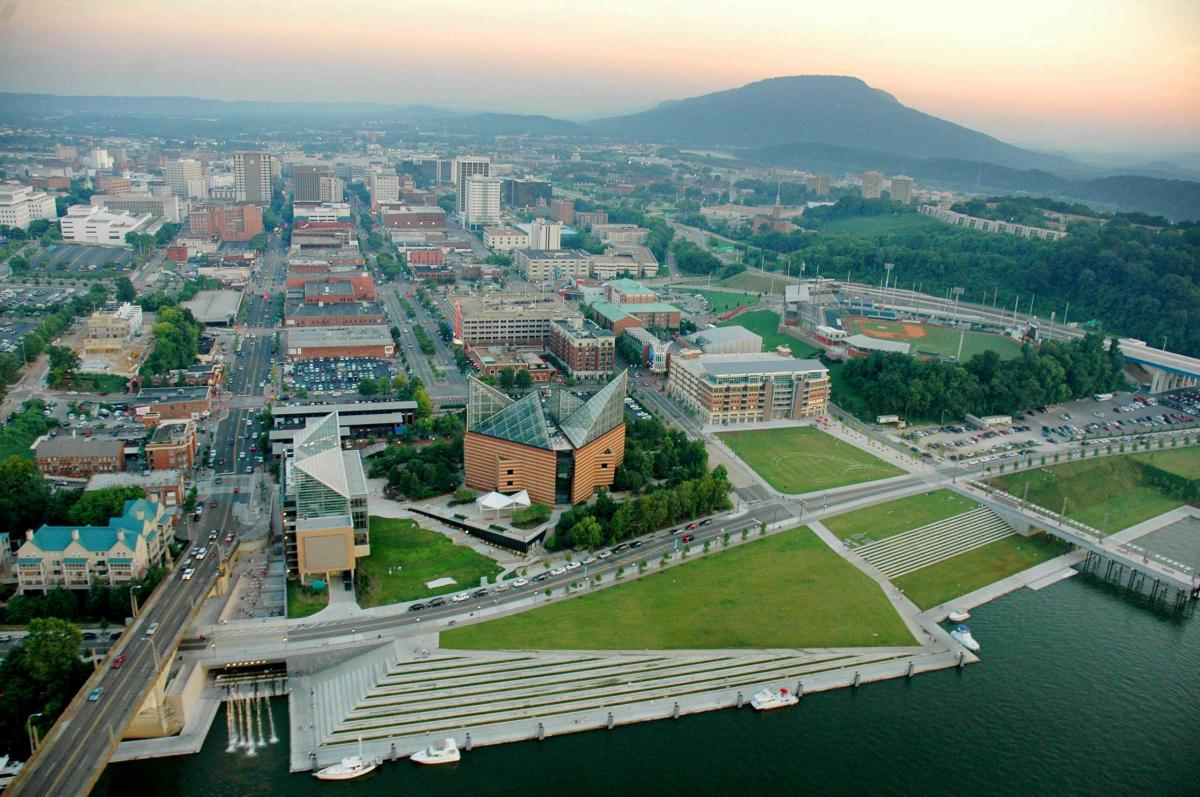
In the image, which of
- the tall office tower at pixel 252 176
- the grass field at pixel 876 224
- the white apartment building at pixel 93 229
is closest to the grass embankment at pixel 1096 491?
the grass field at pixel 876 224

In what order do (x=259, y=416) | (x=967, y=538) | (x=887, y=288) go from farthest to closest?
(x=887, y=288)
(x=259, y=416)
(x=967, y=538)

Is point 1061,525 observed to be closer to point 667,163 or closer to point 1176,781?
point 1176,781

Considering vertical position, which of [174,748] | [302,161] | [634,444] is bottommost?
[174,748]

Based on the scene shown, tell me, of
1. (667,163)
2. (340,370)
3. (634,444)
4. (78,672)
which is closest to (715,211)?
(667,163)

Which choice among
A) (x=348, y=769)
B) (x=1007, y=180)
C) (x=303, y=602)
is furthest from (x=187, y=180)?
(x=1007, y=180)

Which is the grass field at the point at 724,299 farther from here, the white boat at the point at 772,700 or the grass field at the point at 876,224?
the white boat at the point at 772,700

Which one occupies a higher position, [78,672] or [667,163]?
[667,163]

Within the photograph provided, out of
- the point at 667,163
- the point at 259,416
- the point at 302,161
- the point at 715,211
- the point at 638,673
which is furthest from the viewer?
the point at 667,163
